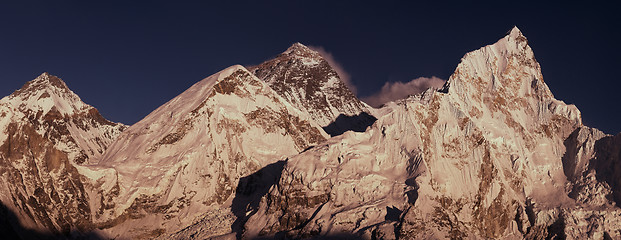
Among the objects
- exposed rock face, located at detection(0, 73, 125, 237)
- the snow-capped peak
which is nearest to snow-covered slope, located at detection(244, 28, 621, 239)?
exposed rock face, located at detection(0, 73, 125, 237)

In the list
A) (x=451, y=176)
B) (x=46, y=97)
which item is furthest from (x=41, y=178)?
(x=451, y=176)

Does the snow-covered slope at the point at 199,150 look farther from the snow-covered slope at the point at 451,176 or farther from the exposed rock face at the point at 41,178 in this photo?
the snow-covered slope at the point at 451,176

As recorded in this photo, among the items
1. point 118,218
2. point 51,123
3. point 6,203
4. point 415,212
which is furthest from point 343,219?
point 51,123

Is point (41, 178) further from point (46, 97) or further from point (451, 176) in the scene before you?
point (451, 176)

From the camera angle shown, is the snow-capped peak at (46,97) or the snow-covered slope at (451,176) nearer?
the snow-covered slope at (451,176)

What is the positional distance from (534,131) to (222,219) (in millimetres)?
64676

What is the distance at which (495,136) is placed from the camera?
147375mm

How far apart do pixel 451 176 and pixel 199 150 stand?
44308mm

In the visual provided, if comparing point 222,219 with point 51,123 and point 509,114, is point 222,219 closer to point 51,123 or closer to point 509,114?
point 51,123

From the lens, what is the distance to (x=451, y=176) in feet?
425

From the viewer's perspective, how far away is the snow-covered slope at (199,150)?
130m

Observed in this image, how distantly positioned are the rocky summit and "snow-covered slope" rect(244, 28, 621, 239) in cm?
25

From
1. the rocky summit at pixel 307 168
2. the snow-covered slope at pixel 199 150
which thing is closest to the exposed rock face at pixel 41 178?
the rocky summit at pixel 307 168

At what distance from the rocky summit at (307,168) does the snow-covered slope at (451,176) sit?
0.25 meters
